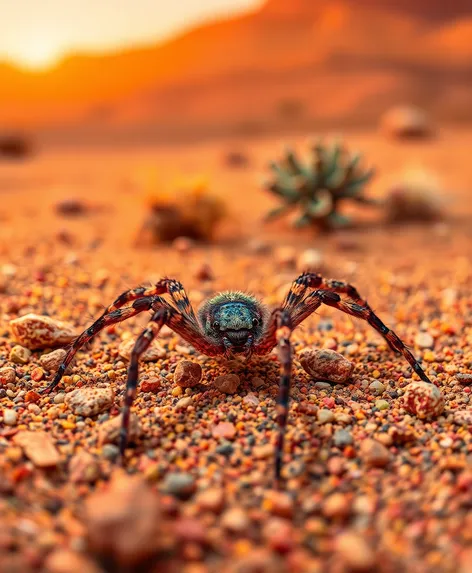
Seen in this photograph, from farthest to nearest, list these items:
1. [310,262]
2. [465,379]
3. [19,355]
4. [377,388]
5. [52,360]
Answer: [310,262], [19,355], [52,360], [465,379], [377,388]

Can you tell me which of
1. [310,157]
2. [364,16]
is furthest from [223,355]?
[364,16]

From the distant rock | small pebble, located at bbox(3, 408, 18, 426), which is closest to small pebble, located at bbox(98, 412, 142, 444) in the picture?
small pebble, located at bbox(3, 408, 18, 426)

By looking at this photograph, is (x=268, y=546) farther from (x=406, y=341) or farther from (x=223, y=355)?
(x=406, y=341)

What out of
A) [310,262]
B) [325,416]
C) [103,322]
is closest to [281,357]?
[325,416]

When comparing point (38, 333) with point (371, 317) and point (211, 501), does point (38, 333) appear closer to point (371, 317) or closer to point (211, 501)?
point (211, 501)

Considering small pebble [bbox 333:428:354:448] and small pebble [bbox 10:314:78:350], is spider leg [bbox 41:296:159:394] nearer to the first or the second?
small pebble [bbox 10:314:78:350]
